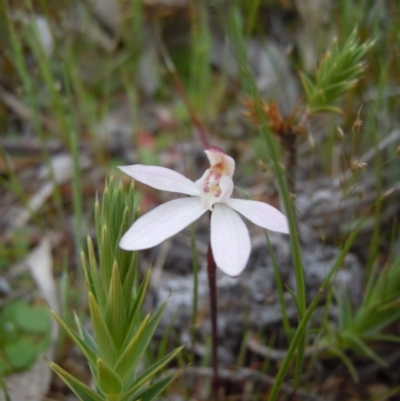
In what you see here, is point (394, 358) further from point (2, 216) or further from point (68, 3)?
point (68, 3)

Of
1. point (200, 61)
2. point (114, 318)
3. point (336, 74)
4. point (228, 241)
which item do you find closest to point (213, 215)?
point (228, 241)

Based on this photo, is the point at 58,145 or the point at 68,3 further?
the point at 58,145

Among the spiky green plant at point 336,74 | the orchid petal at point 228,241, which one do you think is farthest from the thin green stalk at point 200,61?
the orchid petal at point 228,241

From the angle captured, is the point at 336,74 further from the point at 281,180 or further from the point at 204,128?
the point at 204,128

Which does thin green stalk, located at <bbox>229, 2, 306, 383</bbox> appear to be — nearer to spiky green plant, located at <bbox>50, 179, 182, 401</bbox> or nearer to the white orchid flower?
the white orchid flower

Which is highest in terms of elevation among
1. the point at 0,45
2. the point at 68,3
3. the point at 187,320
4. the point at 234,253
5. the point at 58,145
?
the point at 68,3

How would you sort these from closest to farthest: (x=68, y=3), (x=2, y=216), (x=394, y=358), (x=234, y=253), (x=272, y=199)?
(x=234, y=253)
(x=394, y=358)
(x=272, y=199)
(x=2, y=216)
(x=68, y=3)

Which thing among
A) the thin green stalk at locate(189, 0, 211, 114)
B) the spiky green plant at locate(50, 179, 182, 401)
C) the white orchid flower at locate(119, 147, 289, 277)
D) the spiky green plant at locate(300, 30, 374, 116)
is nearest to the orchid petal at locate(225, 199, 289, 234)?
the white orchid flower at locate(119, 147, 289, 277)

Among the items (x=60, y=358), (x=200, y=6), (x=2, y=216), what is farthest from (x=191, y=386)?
(x=200, y=6)
